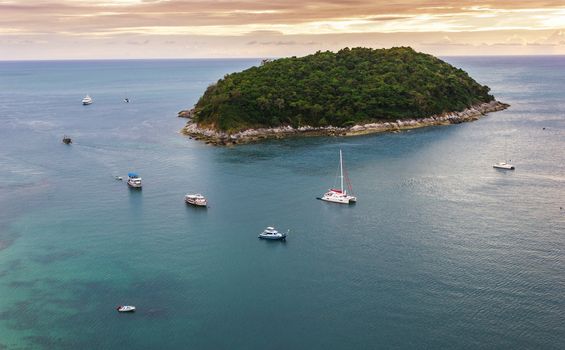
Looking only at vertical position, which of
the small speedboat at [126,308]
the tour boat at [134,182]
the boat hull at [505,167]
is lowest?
the small speedboat at [126,308]

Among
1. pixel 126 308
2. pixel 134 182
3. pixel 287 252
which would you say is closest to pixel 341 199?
pixel 287 252

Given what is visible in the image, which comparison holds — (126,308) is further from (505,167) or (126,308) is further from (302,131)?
(302,131)

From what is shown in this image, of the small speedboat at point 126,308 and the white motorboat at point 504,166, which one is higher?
the white motorboat at point 504,166

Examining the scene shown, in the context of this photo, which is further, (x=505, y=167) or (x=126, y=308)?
(x=505, y=167)

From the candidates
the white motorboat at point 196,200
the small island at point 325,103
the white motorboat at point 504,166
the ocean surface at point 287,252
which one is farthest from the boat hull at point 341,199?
the small island at point 325,103

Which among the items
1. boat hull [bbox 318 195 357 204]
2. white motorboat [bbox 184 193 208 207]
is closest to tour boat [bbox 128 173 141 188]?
white motorboat [bbox 184 193 208 207]

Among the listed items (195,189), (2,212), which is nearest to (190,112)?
(195,189)

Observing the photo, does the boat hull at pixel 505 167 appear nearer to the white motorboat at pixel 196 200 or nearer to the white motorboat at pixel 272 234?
the white motorboat at pixel 272 234
